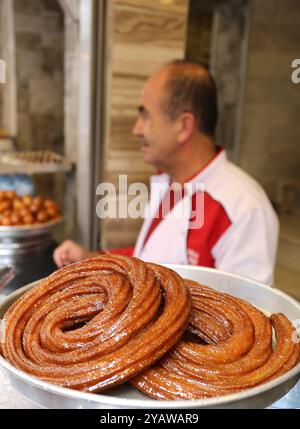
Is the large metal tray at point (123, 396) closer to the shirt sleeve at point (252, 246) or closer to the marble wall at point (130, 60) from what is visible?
the shirt sleeve at point (252, 246)

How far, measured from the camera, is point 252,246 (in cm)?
120

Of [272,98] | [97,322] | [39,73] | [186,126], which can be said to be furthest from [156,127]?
[272,98]

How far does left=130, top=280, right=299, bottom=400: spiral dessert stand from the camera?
44cm

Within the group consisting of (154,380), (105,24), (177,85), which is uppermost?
(105,24)

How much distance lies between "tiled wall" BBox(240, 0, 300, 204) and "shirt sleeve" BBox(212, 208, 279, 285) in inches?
86.2

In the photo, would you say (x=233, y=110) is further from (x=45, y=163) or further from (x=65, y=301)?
(x=65, y=301)

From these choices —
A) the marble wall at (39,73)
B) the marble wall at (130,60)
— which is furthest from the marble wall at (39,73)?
the marble wall at (130,60)

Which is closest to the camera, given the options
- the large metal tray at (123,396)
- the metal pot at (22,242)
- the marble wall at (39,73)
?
the large metal tray at (123,396)

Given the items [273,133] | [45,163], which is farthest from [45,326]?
[273,133]

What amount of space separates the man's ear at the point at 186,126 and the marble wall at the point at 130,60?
0.38m

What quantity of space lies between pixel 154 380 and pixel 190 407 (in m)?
0.07

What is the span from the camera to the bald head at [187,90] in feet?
4.42

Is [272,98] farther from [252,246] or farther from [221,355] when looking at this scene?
[221,355]

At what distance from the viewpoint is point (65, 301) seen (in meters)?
0.51
